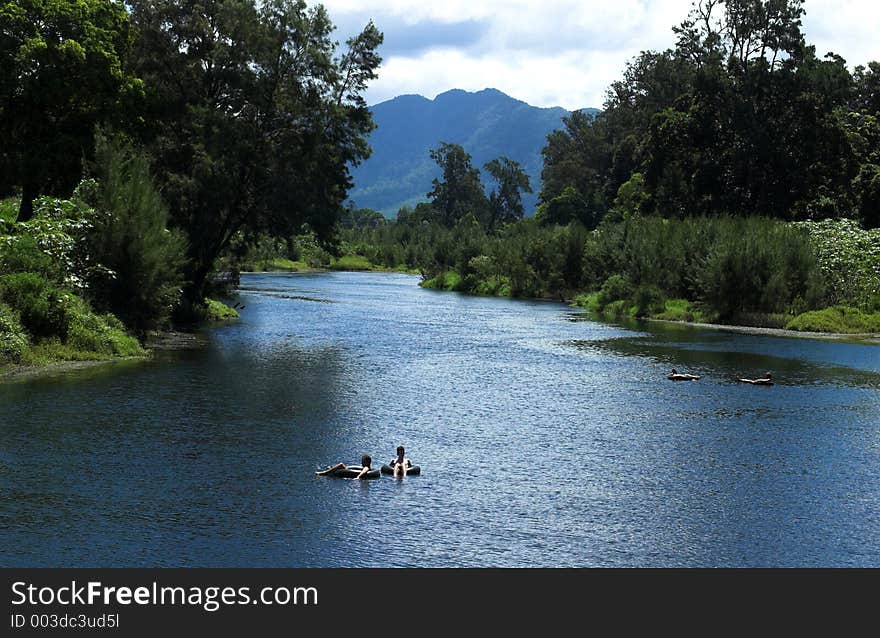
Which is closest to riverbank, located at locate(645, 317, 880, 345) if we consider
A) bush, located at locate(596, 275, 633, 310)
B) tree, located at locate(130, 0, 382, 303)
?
bush, located at locate(596, 275, 633, 310)

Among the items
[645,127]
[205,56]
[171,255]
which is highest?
[645,127]

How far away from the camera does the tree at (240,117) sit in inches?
2414

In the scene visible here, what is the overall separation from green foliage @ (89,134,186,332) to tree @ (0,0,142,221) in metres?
5.44

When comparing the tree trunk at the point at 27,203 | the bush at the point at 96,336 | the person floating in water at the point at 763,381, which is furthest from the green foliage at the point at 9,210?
the person floating in water at the point at 763,381

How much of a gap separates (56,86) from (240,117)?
15097mm

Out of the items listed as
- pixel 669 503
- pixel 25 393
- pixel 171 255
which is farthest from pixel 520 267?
pixel 669 503

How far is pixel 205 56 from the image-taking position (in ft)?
210

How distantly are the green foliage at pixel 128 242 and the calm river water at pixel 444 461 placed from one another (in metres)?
4.15

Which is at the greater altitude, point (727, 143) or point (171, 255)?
point (727, 143)

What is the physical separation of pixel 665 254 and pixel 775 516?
60.6 metres

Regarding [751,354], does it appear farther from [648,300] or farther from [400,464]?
[400,464]

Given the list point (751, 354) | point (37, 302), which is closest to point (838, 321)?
point (751, 354)

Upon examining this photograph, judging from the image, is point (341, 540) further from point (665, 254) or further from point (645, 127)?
point (645, 127)
